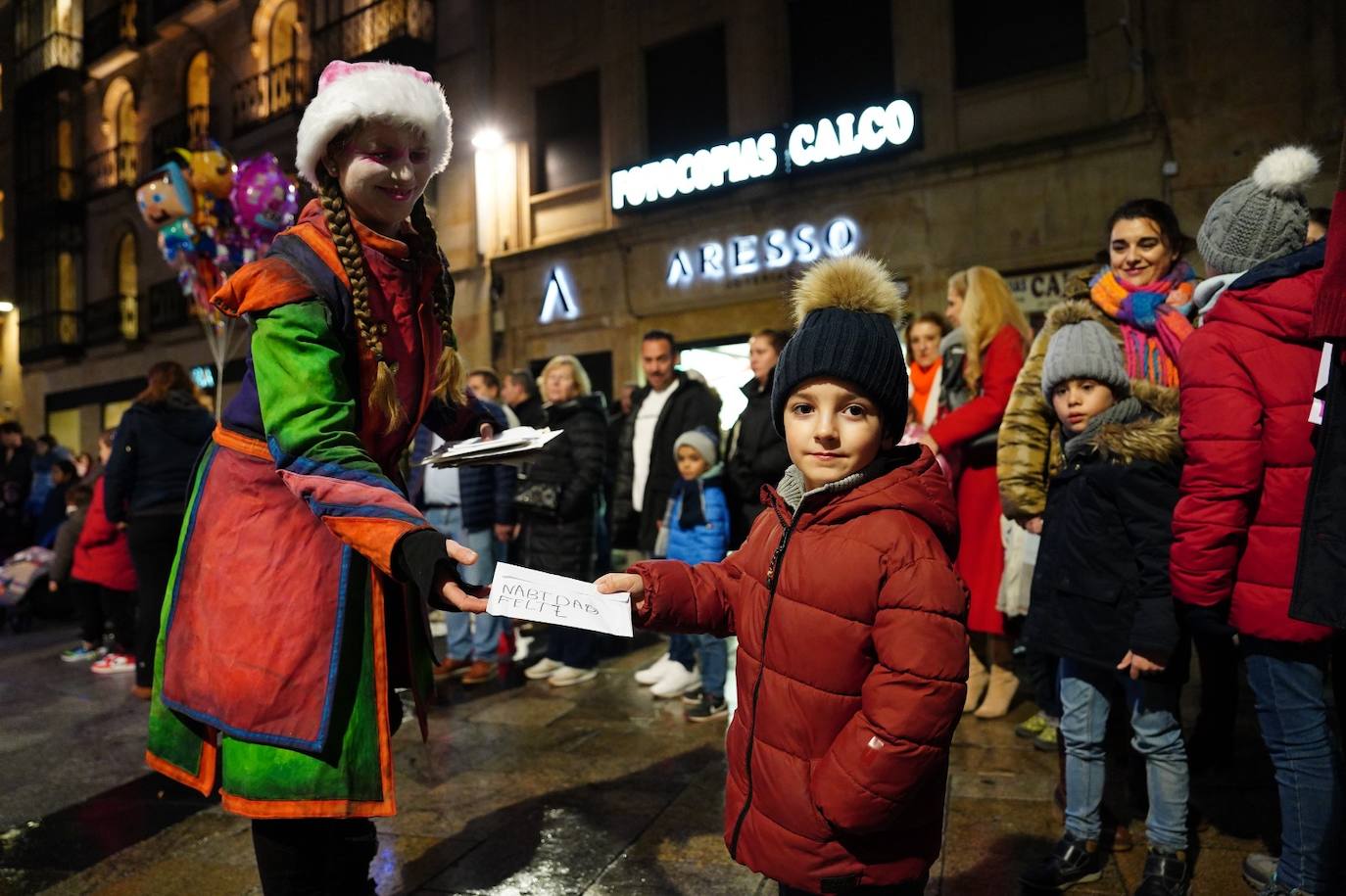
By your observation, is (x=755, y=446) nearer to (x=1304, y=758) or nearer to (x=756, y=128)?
(x=1304, y=758)

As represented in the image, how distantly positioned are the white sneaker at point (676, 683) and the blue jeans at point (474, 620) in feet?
3.77

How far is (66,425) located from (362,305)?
2819cm

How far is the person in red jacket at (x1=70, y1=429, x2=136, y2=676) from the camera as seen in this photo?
23.3 feet

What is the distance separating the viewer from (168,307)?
21.8 m

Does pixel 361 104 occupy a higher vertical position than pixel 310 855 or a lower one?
higher

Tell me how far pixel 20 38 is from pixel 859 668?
3440 cm

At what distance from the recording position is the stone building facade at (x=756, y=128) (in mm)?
9953

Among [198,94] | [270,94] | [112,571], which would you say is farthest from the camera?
[198,94]

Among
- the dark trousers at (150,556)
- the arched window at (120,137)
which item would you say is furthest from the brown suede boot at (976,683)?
the arched window at (120,137)

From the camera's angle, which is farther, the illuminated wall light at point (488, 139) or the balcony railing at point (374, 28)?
the balcony railing at point (374, 28)

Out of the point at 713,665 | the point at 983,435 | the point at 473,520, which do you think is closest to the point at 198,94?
the point at 473,520

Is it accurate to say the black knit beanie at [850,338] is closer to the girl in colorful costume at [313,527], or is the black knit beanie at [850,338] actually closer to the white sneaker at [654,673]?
the girl in colorful costume at [313,527]

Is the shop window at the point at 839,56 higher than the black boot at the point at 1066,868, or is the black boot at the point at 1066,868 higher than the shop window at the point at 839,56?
the shop window at the point at 839,56

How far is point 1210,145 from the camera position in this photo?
9.80 meters
